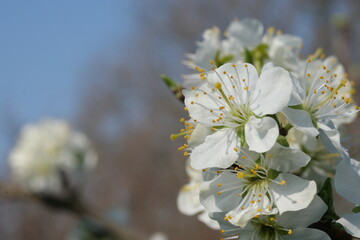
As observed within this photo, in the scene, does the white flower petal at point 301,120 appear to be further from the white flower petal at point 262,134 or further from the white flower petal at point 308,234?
the white flower petal at point 308,234

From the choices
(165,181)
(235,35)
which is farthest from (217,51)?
(165,181)

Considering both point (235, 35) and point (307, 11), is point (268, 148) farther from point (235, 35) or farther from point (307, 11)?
point (307, 11)

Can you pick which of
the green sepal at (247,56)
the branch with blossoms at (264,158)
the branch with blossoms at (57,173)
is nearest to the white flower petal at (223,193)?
the branch with blossoms at (264,158)

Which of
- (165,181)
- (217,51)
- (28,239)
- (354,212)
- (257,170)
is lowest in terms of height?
(354,212)

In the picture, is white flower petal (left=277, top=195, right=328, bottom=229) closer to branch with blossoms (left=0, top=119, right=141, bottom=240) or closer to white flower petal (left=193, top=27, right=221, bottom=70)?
white flower petal (left=193, top=27, right=221, bottom=70)

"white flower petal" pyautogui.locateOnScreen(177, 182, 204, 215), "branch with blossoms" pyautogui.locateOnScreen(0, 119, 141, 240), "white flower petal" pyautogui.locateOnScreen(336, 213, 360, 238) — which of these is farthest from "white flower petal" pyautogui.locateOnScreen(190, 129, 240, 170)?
"branch with blossoms" pyautogui.locateOnScreen(0, 119, 141, 240)

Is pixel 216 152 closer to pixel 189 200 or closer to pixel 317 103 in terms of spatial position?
pixel 317 103
